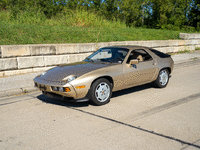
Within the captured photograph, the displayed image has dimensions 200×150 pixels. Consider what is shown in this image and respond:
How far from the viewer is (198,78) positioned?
842cm

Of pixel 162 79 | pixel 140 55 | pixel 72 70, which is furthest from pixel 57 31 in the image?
pixel 72 70

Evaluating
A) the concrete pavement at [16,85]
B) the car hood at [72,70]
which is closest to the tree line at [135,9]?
the concrete pavement at [16,85]

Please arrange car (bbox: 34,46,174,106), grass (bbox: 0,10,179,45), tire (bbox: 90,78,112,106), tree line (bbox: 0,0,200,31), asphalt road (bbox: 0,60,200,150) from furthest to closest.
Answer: tree line (bbox: 0,0,200,31), grass (bbox: 0,10,179,45), tire (bbox: 90,78,112,106), car (bbox: 34,46,174,106), asphalt road (bbox: 0,60,200,150)

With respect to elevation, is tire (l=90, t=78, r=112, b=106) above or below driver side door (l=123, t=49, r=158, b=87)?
below

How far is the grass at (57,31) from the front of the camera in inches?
421

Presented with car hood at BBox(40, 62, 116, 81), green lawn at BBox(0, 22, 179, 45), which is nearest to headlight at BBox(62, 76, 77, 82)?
car hood at BBox(40, 62, 116, 81)

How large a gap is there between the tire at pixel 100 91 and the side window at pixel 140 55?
1127 mm

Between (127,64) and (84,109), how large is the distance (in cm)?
175

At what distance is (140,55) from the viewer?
6672mm

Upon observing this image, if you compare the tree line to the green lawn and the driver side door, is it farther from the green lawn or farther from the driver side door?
the driver side door

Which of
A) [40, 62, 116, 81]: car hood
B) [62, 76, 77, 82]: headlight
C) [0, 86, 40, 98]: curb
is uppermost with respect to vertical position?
[40, 62, 116, 81]: car hood

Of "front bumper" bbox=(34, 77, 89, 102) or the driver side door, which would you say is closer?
"front bumper" bbox=(34, 77, 89, 102)

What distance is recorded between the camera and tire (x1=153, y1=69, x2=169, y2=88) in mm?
7008

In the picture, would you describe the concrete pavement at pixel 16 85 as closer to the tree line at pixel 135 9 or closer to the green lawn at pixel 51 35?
the green lawn at pixel 51 35
